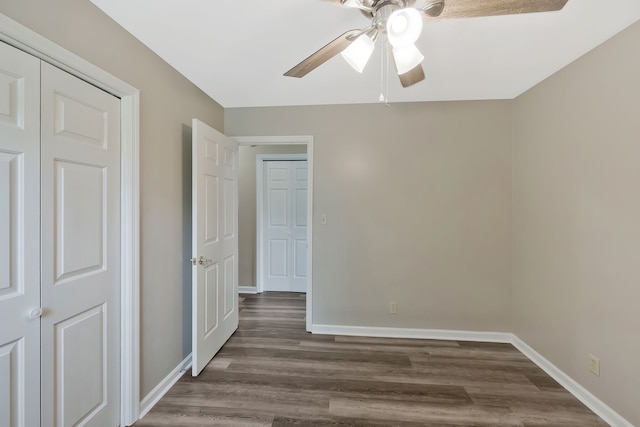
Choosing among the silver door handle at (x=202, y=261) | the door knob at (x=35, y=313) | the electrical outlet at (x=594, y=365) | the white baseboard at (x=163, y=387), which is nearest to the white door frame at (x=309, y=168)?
the silver door handle at (x=202, y=261)

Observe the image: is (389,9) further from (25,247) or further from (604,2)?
(25,247)

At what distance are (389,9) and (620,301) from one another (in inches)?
83.2

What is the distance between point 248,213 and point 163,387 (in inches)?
99.9

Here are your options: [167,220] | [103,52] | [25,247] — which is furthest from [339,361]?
[103,52]

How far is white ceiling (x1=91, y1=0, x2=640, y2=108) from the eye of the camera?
1407 mm

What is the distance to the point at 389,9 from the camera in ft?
3.71

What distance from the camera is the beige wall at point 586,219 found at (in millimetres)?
1554

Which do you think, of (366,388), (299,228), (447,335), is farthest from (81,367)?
(299,228)

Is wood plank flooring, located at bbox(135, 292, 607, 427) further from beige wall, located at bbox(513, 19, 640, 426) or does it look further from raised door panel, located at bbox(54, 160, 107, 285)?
raised door panel, located at bbox(54, 160, 107, 285)

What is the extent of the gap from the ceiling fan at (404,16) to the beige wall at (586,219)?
3.76 ft

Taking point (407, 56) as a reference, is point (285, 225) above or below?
below

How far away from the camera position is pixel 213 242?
2.29 meters

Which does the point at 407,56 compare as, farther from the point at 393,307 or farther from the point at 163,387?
the point at 163,387

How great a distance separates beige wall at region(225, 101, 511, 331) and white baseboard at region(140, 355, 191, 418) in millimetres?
1247
